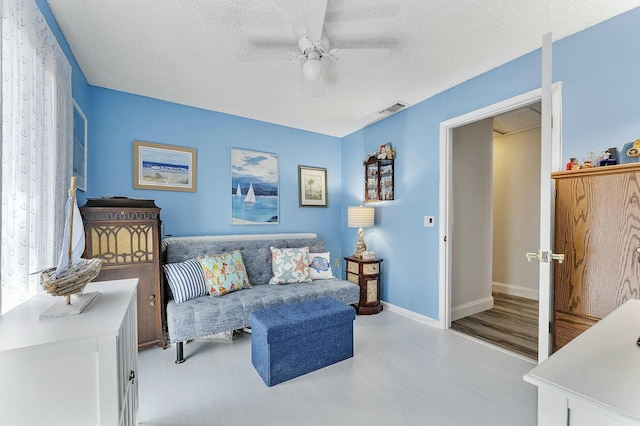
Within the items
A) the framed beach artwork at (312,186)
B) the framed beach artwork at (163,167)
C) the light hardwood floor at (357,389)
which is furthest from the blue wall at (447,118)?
the framed beach artwork at (163,167)

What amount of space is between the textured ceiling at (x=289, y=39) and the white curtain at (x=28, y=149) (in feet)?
1.60

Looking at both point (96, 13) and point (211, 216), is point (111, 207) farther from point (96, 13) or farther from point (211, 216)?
point (96, 13)

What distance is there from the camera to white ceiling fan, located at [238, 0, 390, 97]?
1477mm

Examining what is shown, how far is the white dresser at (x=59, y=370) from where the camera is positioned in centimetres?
73

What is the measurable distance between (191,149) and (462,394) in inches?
132

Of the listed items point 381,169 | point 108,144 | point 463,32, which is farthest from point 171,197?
point 463,32

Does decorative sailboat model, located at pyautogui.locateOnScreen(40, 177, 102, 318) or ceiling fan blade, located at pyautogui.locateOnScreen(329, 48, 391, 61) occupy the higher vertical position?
ceiling fan blade, located at pyautogui.locateOnScreen(329, 48, 391, 61)

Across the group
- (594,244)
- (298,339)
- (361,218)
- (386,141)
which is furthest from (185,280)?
(594,244)

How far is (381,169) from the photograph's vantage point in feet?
11.3

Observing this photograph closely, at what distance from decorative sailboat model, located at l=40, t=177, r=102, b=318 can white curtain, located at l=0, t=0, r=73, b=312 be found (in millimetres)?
295

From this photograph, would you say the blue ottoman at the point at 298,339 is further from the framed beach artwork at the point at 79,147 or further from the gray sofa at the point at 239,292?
the framed beach artwork at the point at 79,147

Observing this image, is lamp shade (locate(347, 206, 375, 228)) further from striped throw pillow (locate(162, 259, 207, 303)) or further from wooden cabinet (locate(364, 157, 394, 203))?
Answer: striped throw pillow (locate(162, 259, 207, 303))

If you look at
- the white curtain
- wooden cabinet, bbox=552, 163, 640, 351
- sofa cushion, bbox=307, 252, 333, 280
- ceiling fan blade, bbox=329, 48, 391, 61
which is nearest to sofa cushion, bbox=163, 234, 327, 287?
sofa cushion, bbox=307, 252, 333, 280

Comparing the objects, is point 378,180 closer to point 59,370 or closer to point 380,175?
point 380,175
